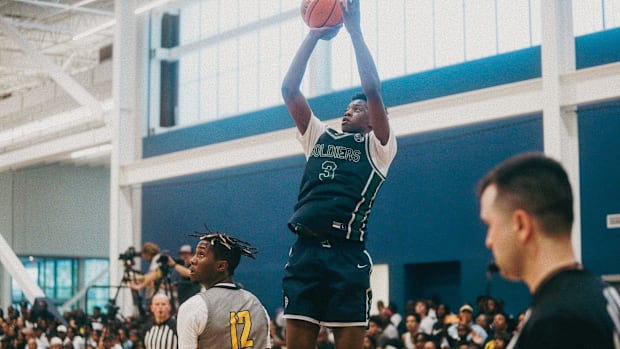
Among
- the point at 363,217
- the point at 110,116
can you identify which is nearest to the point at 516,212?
the point at 363,217

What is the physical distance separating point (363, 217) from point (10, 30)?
20773 mm

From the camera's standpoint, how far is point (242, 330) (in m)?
5.52

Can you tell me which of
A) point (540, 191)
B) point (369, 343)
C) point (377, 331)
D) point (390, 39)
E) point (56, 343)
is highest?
point (390, 39)

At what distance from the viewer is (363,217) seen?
4.90 meters

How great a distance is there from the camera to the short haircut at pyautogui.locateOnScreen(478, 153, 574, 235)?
2322mm

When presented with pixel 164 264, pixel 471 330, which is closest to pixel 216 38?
pixel 164 264

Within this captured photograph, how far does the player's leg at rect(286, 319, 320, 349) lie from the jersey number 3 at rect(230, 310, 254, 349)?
2.41 feet

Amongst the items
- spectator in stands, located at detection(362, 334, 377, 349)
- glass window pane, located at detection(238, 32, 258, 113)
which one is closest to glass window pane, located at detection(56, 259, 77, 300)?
glass window pane, located at detection(238, 32, 258, 113)

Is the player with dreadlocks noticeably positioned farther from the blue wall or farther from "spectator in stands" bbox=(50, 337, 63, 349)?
"spectator in stands" bbox=(50, 337, 63, 349)

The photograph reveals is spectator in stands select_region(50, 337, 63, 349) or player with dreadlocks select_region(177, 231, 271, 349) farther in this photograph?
spectator in stands select_region(50, 337, 63, 349)

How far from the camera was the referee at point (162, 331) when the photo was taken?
914 centimetres

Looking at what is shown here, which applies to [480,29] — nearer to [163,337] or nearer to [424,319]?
[424,319]

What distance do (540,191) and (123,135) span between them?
18.5m

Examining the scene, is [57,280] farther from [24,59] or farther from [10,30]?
[10,30]
